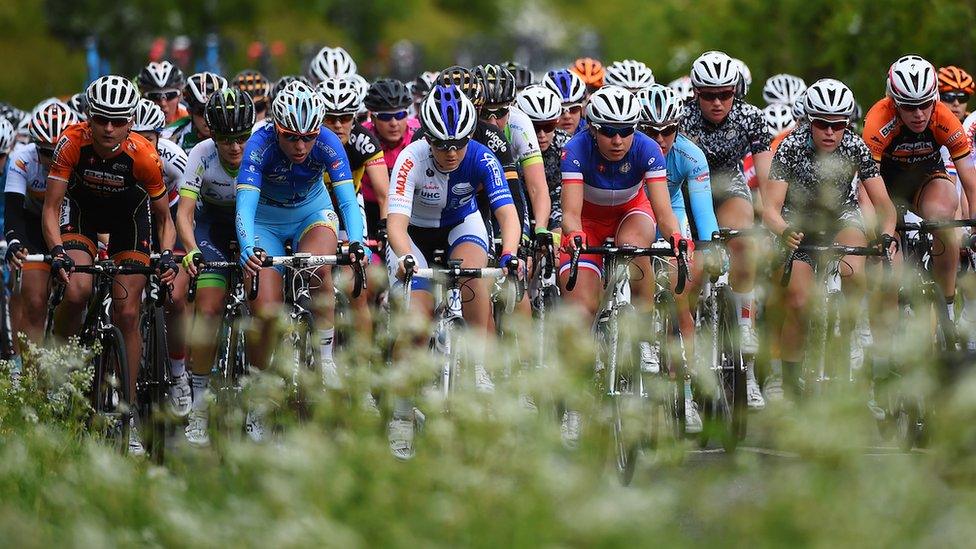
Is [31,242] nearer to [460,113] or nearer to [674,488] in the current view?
[460,113]

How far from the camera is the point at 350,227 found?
1005 centimetres

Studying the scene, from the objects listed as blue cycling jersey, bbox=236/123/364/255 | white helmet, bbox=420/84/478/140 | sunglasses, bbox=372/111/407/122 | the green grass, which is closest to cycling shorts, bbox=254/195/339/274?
blue cycling jersey, bbox=236/123/364/255

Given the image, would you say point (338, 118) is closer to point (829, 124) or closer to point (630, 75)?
point (630, 75)

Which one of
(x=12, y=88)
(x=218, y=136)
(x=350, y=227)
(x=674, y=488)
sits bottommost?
(x=674, y=488)

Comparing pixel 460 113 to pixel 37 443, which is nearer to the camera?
pixel 37 443

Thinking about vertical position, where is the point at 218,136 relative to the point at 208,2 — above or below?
below

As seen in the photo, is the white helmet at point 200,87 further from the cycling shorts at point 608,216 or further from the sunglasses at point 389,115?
the cycling shorts at point 608,216

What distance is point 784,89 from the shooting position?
1675 centimetres

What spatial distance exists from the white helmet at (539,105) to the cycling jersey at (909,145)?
89.3 inches

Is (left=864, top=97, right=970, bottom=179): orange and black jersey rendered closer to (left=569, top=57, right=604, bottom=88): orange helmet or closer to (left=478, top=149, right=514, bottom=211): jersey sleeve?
(left=478, top=149, right=514, bottom=211): jersey sleeve

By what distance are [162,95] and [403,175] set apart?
567cm

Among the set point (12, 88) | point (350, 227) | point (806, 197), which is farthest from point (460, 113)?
point (12, 88)

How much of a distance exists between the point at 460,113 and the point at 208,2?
67.1m

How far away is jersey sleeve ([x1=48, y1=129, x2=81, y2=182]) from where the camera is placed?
412 inches
